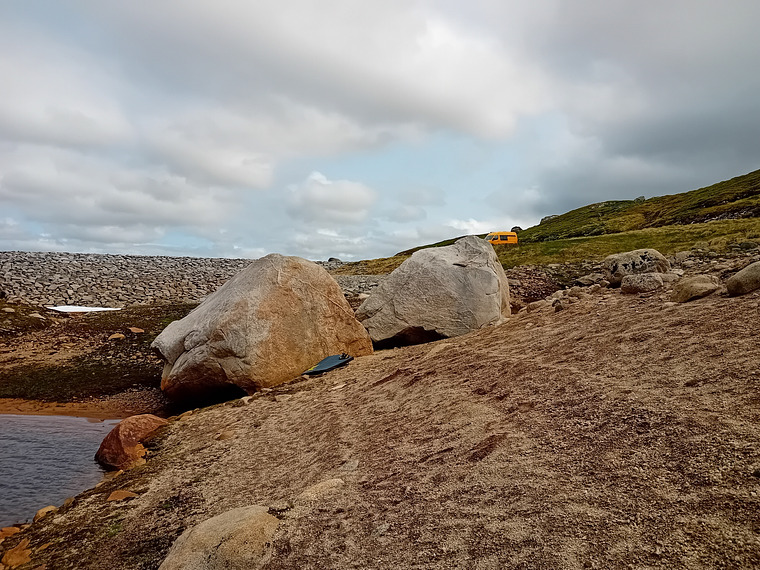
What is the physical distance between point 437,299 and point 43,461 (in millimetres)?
12427

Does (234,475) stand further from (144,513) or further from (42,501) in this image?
(42,501)

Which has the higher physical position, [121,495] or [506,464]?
[506,464]

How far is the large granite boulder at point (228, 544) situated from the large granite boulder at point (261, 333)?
29.2 ft

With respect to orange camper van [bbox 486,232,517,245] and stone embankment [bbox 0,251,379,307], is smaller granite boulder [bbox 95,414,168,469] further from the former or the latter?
orange camper van [bbox 486,232,517,245]

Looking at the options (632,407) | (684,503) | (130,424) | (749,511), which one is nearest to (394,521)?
(684,503)

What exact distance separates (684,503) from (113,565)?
6854 mm

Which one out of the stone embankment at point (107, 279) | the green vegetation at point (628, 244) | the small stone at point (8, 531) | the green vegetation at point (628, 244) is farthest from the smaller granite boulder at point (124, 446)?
the green vegetation at point (628, 244)

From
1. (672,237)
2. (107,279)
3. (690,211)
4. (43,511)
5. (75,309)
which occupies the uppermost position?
(107,279)

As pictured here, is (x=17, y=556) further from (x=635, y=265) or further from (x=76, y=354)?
(x=635, y=265)

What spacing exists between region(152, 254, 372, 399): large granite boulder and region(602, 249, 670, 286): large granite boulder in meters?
10.8

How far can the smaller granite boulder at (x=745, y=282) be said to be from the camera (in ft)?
34.6

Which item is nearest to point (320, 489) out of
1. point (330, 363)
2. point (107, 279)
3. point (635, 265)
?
point (330, 363)

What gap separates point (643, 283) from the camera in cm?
1446

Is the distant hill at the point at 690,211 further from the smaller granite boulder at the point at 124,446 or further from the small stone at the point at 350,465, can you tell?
the smaller granite boulder at the point at 124,446
